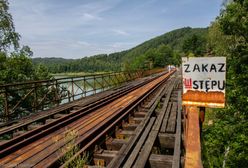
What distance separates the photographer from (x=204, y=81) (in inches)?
107

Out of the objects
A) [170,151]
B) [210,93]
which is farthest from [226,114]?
[210,93]

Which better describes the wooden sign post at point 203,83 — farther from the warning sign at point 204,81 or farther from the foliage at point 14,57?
the foliage at point 14,57

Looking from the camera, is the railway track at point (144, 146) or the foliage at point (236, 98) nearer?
the railway track at point (144, 146)

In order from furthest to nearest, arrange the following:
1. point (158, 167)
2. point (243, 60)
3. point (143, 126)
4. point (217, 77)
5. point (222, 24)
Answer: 1. point (222, 24)
2. point (243, 60)
3. point (143, 126)
4. point (158, 167)
5. point (217, 77)

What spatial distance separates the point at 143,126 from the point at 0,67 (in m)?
13.5

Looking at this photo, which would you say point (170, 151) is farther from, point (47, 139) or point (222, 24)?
point (222, 24)

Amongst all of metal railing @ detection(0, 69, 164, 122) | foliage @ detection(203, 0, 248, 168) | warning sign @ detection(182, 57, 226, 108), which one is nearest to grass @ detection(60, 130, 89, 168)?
warning sign @ detection(182, 57, 226, 108)

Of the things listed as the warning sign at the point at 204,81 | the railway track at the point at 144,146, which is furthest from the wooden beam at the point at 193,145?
the railway track at the point at 144,146

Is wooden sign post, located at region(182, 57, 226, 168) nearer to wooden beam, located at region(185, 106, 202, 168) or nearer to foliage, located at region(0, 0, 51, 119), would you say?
wooden beam, located at region(185, 106, 202, 168)

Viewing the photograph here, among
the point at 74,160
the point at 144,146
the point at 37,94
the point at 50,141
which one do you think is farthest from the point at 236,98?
→ the point at 37,94

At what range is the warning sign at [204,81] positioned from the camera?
2641 millimetres

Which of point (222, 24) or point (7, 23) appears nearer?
point (222, 24)

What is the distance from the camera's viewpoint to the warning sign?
2.64 m

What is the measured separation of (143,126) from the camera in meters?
5.54
